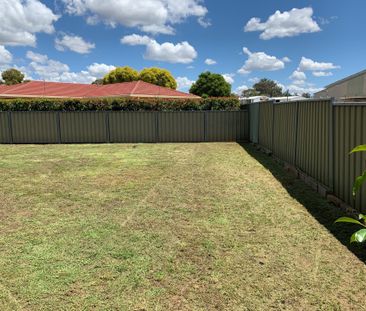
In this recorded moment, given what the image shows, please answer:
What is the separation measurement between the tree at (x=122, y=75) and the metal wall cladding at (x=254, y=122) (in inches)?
1173

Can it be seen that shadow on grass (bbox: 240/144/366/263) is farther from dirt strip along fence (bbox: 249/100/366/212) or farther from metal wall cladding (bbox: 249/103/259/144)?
metal wall cladding (bbox: 249/103/259/144)

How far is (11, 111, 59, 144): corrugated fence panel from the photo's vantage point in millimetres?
15398

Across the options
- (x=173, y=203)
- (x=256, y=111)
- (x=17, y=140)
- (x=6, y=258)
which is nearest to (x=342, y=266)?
(x=173, y=203)

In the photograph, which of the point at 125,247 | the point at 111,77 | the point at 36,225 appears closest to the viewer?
the point at 125,247

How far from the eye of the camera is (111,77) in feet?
139

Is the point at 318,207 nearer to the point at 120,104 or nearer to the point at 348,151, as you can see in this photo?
the point at 348,151

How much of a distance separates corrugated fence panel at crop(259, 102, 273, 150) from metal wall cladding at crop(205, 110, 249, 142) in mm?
2941

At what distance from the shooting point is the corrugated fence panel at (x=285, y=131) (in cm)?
780

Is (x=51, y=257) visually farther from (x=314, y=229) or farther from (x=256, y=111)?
(x=256, y=111)

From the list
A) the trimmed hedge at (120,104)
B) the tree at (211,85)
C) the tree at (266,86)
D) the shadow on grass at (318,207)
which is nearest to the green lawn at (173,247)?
the shadow on grass at (318,207)

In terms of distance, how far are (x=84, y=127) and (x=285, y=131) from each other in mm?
9939

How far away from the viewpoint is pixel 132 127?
1539cm

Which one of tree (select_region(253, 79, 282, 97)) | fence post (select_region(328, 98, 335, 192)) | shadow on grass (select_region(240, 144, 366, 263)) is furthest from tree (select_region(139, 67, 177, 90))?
tree (select_region(253, 79, 282, 97))

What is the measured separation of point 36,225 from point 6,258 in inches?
39.7
